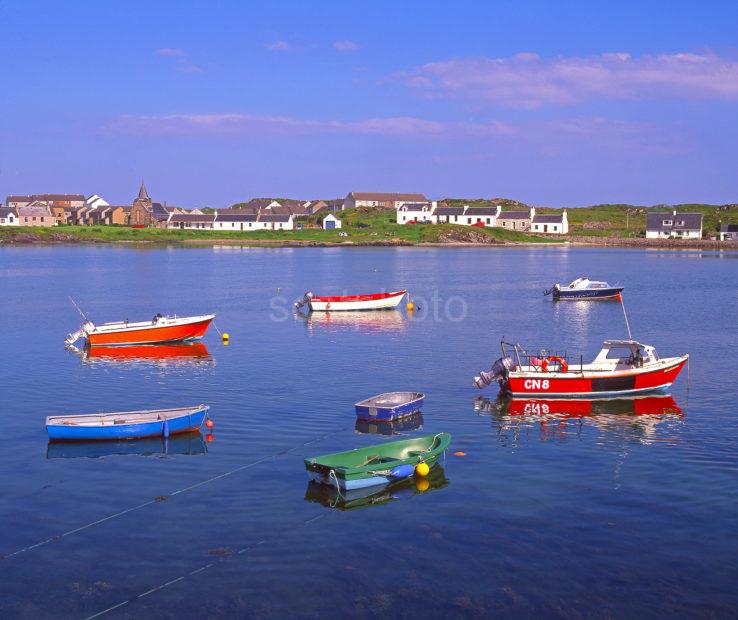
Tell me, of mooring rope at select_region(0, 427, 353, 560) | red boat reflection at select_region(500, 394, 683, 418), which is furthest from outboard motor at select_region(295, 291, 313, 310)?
mooring rope at select_region(0, 427, 353, 560)

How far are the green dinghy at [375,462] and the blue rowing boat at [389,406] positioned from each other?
4.34m

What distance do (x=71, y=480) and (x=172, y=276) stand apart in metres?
79.7

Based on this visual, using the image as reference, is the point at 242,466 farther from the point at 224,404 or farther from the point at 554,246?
the point at 554,246

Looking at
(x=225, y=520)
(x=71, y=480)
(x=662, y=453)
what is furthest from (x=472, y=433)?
(x=71, y=480)

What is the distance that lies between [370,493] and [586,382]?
46.0ft

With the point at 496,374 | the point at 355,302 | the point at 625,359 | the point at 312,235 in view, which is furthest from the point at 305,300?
the point at 312,235

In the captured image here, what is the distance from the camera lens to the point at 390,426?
3053 centimetres

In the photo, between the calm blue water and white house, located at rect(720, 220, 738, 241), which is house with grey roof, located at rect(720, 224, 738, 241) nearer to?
white house, located at rect(720, 220, 738, 241)

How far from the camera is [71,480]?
81.9ft

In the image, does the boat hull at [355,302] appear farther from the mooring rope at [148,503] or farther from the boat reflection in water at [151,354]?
the mooring rope at [148,503]

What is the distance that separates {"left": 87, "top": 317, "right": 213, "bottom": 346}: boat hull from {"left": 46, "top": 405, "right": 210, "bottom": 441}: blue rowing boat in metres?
20.6

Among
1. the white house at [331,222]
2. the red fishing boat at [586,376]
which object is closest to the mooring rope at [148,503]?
the red fishing boat at [586,376]

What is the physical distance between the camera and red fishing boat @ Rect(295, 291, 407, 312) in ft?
216

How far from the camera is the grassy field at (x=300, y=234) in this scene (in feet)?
590
